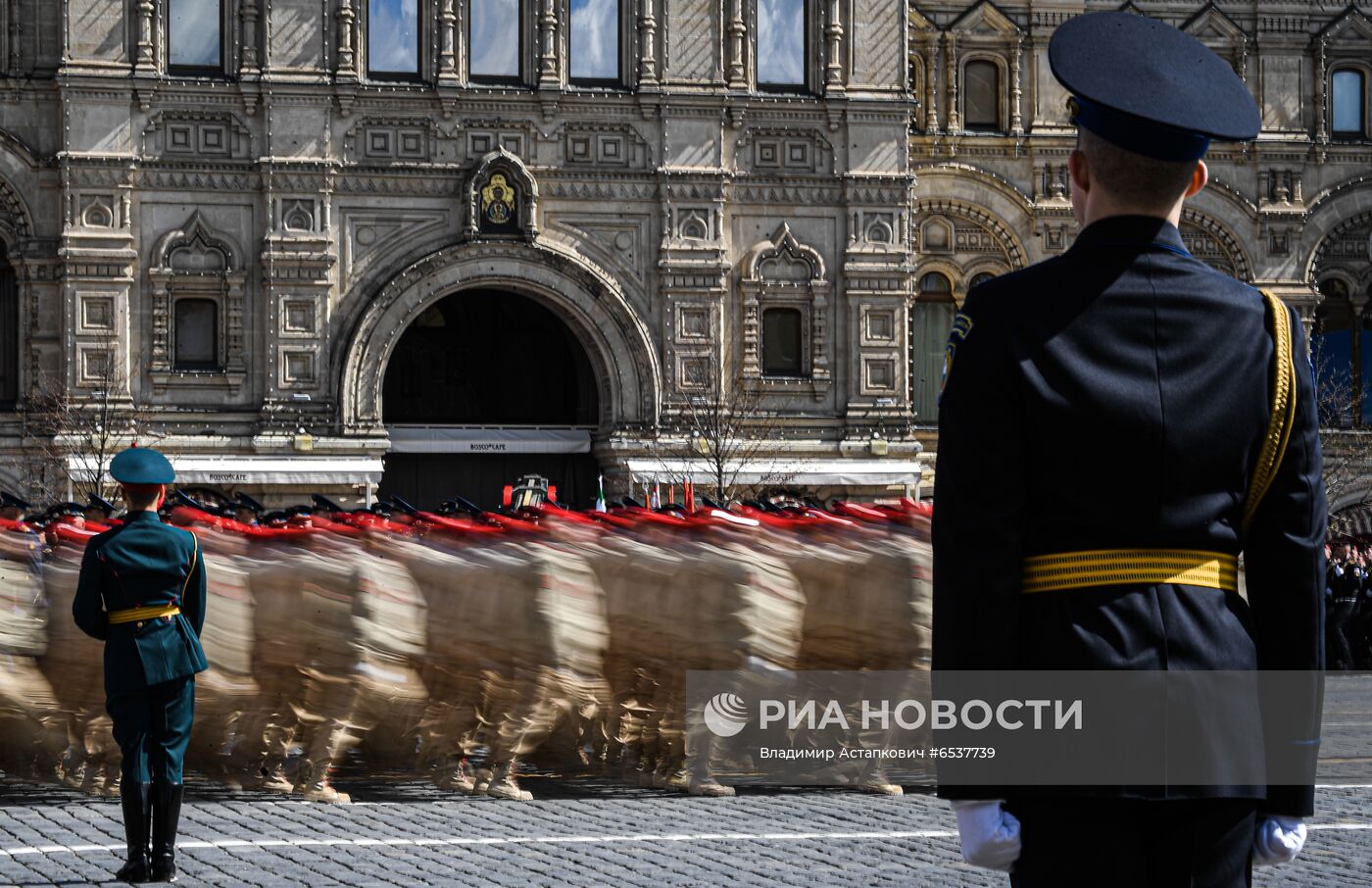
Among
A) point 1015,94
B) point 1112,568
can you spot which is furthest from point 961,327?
point 1015,94

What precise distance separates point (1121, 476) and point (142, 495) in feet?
20.9

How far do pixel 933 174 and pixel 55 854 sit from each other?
99.6 feet

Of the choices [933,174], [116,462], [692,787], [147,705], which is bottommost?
[692,787]

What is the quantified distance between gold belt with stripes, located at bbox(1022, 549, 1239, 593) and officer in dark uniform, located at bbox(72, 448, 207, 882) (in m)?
5.83

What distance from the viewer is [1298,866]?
375 inches

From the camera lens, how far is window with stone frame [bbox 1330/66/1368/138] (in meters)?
40.7

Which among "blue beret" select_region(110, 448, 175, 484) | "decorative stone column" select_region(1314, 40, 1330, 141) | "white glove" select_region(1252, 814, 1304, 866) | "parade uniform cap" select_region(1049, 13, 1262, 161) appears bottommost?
"white glove" select_region(1252, 814, 1304, 866)

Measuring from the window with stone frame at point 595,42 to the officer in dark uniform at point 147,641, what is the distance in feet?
88.9

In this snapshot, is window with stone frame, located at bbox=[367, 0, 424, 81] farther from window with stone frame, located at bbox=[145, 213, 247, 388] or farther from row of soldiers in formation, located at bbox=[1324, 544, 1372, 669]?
row of soldiers in formation, located at bbox=[1324, 544, 1372, 669]

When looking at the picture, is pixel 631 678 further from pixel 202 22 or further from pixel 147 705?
pixel 202 22

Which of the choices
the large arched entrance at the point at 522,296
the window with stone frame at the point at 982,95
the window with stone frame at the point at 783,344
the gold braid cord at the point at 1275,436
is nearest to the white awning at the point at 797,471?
the large arched entrance at the point at 522,296

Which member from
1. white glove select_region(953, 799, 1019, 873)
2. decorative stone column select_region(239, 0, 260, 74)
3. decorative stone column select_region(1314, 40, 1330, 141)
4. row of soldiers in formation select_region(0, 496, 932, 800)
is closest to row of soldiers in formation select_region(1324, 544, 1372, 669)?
decorative stone column select_region(1314, 40, 1330, 141)

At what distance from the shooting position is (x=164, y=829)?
922cm

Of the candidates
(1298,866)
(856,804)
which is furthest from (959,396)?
(856,804)
